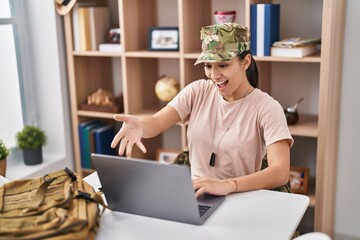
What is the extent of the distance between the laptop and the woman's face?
59 cm

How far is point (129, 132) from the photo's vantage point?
193cm

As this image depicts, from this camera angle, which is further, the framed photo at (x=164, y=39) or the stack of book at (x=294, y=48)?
the framed photo at (x=164, y=39)

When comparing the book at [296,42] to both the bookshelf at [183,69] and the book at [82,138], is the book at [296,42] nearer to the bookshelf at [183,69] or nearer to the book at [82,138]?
the bookshelf at [183,69]

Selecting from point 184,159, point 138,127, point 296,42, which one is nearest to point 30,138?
point 184,159

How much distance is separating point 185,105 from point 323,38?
82 cm

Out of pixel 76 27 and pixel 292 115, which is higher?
pixel 76 27

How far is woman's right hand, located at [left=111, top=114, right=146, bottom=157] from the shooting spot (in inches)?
73.8

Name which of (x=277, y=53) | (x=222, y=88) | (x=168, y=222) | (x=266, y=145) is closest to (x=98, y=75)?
(x=277, y=53)

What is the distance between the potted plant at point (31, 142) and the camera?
3.07 m

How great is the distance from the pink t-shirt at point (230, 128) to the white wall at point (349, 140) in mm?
857

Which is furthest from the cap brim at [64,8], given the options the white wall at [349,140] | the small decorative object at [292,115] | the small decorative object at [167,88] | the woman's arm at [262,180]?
the woman's arm at [262,180]

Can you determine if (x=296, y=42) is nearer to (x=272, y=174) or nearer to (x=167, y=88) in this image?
(x=167, y=88)

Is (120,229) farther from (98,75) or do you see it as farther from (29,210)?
(98,75)

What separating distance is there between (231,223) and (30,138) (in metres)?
1.97
